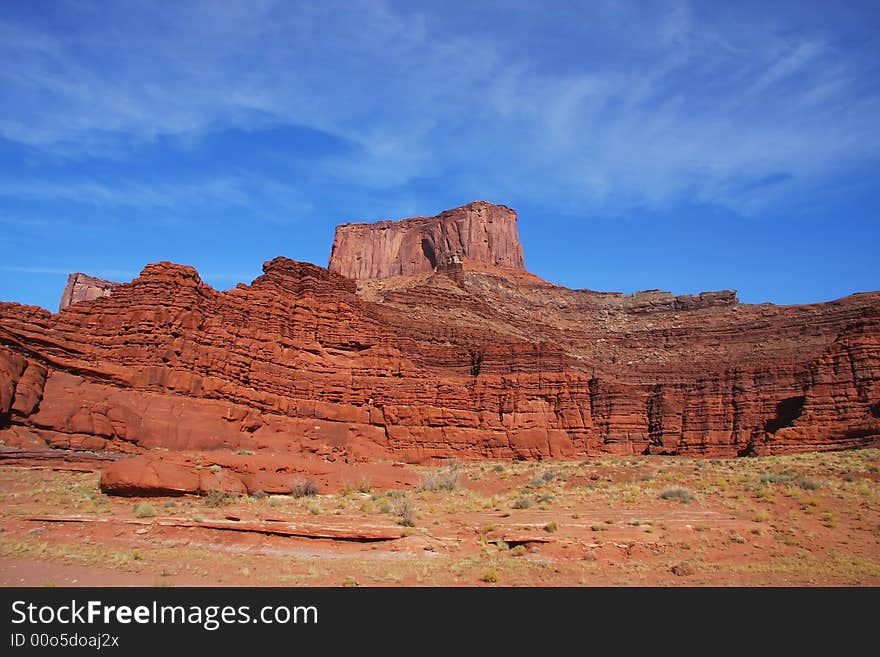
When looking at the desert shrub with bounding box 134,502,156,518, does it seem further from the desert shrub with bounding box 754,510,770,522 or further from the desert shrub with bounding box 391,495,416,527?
the desert shrub with bounding box 754,510,770,522

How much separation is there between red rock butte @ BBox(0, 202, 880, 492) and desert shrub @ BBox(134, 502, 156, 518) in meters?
1.93

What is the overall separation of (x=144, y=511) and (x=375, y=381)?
26871mm

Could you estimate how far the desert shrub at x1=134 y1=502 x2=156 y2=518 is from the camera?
660 inches

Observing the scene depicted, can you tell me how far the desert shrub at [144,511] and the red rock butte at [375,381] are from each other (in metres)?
1.93

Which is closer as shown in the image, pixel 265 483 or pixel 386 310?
pixel 265 483

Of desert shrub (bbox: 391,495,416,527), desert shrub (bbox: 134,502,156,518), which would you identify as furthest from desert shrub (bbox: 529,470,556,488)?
desert shrub (bbox: 134,502,156,518)

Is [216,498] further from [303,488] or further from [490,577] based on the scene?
[490,577]

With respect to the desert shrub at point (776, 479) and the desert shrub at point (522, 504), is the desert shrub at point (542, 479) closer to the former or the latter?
the desert shrub at point (522, 504)

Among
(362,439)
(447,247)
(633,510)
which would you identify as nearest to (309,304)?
(362,439)

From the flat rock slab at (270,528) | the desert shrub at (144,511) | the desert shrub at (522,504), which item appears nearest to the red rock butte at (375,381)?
the desert shrub at (144,511)

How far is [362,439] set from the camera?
40125 mm

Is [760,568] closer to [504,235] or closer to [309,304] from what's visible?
[309,304]

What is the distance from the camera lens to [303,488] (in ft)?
74.4

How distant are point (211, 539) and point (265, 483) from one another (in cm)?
659
